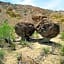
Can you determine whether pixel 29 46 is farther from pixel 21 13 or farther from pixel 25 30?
pixel 21 13

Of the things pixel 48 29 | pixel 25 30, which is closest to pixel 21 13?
pixel 25 30

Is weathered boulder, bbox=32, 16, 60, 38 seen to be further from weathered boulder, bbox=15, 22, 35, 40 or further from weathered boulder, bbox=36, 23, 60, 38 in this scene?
weathered boulder, bbox=15, 22, 35, 40

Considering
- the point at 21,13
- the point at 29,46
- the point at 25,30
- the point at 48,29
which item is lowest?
the point at 21,13

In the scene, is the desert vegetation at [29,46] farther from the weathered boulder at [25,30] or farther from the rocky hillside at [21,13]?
the rocky hillside at [21,13]

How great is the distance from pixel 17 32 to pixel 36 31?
34.4 inches

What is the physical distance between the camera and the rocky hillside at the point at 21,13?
83.3 ft

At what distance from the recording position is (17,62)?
26.4 feet

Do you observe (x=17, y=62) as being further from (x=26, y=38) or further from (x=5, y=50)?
(x=26, y=38)

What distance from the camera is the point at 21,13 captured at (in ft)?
112

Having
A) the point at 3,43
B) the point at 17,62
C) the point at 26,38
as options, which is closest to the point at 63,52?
the point at 17,62

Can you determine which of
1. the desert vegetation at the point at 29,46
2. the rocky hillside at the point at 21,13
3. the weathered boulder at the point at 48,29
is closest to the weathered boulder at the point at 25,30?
the desert vegetation at the point at 29,46

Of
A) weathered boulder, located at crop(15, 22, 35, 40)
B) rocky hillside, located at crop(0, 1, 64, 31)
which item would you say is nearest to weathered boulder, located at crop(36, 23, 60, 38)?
weathered boulder, located at crop(15, 22, 35, 40)

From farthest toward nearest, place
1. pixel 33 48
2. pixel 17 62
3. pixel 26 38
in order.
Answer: pixel 26 38 → pixel 33 48 → pixel 17 62

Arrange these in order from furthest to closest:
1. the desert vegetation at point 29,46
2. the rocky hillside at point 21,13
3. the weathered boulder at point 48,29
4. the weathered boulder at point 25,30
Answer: the rocky hillside at point 21,13 → the weathered boulder at point 25,30 → the weathered boulder at point 48,29 → the desert vegetation at point 29,46
